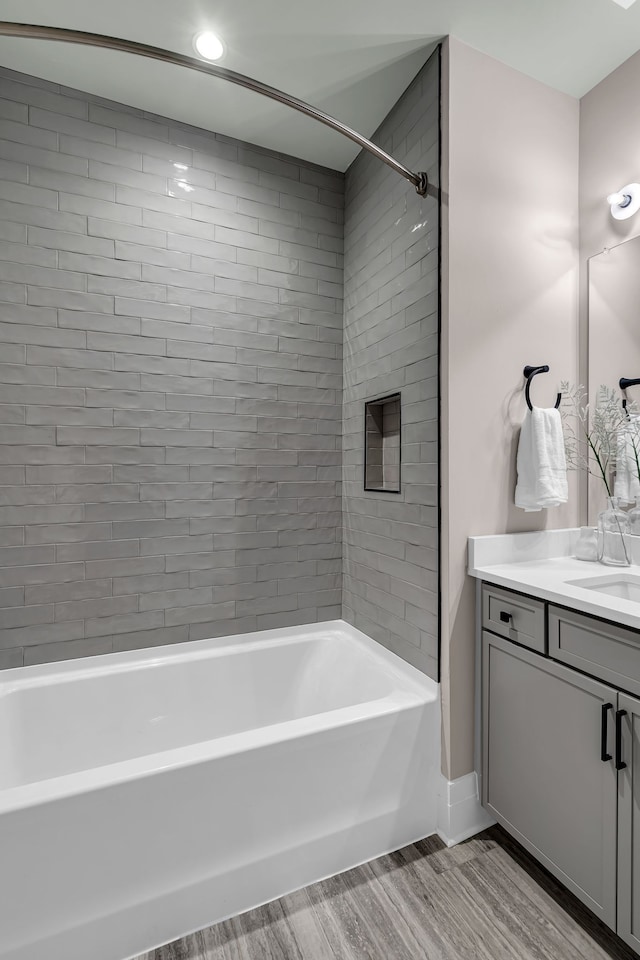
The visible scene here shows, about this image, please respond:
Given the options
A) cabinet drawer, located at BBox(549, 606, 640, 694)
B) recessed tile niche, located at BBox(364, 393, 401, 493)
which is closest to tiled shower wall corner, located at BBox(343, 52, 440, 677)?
recessed tile niche, located at BBox(364, 393, 401, 493)

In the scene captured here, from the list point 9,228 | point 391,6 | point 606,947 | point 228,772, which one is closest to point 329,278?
point 391,6

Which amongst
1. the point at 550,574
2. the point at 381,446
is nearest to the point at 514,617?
the point at 550,574

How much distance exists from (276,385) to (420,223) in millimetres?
933

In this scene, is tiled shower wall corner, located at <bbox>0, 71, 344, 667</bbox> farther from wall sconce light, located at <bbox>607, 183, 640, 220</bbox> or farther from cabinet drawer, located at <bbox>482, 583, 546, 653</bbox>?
wall sconce light, located at <bbox>607, 183, 640, 220</bbox>

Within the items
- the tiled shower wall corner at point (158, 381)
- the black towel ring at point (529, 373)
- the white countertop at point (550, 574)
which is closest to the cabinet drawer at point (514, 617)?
the white countertop at point (550, 574)

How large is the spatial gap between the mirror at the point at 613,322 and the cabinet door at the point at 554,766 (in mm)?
796

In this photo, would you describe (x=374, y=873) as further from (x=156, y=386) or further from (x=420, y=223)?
(x=420, y=223)

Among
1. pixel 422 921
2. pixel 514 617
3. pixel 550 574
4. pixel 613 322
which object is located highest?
pixel 613 322

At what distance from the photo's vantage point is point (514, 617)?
1559 millimetres

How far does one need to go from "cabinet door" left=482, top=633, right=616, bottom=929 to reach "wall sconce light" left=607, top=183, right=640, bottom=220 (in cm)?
164

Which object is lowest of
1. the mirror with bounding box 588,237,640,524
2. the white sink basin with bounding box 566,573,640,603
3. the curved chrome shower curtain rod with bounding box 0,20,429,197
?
the white sink basin with bounding box 566,573,640,603

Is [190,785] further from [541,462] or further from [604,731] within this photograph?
[541,462]

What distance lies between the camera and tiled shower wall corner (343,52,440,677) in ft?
5.93

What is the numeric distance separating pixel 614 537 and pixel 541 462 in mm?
389
